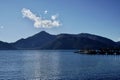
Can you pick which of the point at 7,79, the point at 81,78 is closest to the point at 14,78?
the point at 7,79

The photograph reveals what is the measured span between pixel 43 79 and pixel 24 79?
6.29 metres

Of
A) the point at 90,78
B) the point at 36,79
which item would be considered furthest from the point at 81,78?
the point at 36,79

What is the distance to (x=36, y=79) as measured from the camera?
277 feet

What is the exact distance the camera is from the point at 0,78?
87.1 metres

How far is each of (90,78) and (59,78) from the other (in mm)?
10446

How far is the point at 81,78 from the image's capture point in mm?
83188

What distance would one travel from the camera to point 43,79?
3297 inches

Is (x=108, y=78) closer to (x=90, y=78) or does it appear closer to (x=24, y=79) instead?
(x=90, y=78)

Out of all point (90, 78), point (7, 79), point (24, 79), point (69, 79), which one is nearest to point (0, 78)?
point (7, 79)

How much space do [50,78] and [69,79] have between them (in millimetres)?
7267

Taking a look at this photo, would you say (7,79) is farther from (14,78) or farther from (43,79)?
(43,79)

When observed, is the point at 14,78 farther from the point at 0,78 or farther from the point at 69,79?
the point at 69,79

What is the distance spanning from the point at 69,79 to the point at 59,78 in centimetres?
464

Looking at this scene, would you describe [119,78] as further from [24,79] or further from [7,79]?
[7,79]
